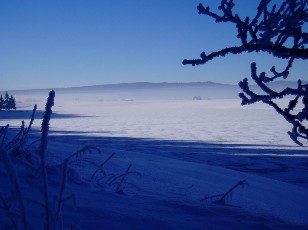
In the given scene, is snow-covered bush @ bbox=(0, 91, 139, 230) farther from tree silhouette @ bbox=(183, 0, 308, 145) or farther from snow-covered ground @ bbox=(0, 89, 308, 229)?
tree silhouette @ bbox=(183, 0, 308, 145)

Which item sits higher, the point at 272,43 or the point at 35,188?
the point at 272,43

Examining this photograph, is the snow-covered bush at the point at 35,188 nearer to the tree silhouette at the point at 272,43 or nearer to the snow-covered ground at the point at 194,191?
the snow-covered ground at the point at 194,191

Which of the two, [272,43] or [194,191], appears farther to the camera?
[194,191]

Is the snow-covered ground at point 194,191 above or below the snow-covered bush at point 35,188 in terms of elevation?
below

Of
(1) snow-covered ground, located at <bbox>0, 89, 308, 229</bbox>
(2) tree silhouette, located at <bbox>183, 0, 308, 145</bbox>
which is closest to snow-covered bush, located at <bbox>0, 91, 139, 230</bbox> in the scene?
(1) snow-covered ground, located at <bbox>0, 89, 308, 229</bbox>

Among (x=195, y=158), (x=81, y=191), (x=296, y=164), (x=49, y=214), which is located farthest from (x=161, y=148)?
(x=49, y=214)

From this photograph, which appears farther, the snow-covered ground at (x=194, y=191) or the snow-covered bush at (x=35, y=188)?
the snow-covered ground at (x=194, y=191)

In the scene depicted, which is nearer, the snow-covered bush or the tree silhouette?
the snow-covered bush

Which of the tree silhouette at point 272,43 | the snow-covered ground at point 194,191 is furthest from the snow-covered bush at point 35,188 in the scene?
the tree silhouette at point 272,43

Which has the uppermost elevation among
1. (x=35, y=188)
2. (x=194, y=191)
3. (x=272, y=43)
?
(x=272, y=43)

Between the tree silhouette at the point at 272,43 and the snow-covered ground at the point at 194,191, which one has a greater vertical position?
the tree silhouette at the point at 272,43

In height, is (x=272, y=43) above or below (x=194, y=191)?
above

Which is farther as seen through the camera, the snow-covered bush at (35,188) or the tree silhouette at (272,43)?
the tree silhouette at (272,43)

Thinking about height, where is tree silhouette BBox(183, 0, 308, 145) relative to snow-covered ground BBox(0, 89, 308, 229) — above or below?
above
